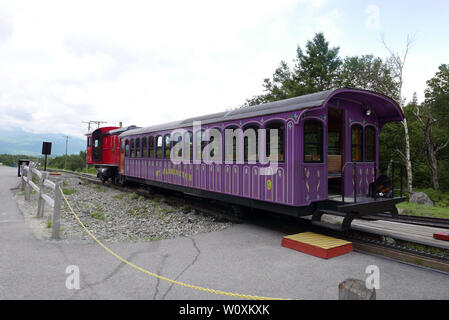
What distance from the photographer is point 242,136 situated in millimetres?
7039

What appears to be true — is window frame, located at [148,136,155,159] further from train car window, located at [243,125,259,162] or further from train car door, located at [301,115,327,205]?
train car door, located at [301,115,327,205]

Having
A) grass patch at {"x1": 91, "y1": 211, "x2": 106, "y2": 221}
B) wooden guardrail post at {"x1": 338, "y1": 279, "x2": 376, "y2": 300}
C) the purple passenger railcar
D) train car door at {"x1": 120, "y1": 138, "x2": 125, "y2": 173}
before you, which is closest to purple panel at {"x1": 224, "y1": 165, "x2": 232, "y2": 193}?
the purple passenger railcar

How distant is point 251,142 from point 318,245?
2.77 meters

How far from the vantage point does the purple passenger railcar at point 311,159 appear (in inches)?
227

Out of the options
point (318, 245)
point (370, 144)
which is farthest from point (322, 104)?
point (370, 144)

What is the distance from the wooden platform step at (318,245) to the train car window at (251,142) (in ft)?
6.55

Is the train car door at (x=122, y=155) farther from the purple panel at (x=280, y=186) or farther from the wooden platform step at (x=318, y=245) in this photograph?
the wooden platform step at (x=318, y=245)

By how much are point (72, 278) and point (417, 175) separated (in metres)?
28.3

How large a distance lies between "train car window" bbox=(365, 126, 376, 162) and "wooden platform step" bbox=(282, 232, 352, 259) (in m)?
2.86

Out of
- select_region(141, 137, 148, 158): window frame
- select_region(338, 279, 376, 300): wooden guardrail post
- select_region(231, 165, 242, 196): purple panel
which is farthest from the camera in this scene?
select_region(141, 137, 148, 158): window frame

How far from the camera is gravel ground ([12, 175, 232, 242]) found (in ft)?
20.3

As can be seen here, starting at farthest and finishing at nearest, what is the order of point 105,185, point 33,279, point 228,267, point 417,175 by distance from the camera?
point 417,175, point 105,185, point 228,267, point 33,279

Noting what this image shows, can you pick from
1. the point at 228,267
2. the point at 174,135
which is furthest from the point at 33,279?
the point at 174,135
